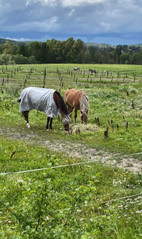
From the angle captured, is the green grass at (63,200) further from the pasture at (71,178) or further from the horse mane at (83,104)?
the horse mane at (83,104)

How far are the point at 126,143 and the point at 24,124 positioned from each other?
271 inches

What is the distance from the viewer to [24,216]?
14.3 ft

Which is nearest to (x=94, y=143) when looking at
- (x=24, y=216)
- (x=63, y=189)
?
(x=63, y=189)

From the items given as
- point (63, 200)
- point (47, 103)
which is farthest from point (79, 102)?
point (63, 200)

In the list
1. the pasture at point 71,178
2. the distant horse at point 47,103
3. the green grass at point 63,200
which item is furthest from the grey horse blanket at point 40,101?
the green grass at point 63,200

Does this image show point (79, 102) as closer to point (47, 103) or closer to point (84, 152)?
point (47, 103)

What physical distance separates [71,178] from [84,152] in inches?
130

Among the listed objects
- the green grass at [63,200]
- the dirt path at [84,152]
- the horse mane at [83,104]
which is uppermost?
the horse mane at [83,104]

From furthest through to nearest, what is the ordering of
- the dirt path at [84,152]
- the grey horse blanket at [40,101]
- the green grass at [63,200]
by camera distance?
the grey horse blanket at [40,101]
the dirt path at [84,152]
the green grass at [63,200]

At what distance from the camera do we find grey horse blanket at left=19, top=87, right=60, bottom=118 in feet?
52.0

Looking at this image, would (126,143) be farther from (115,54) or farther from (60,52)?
(115,54)

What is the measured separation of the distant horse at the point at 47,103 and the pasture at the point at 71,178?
0.88 m

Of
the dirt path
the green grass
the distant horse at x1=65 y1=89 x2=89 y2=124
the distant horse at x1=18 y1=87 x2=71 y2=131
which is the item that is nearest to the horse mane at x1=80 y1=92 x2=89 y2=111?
the distant horse at x1=65 y1=89 x2=89 y2=124

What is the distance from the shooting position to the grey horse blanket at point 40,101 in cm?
1584
